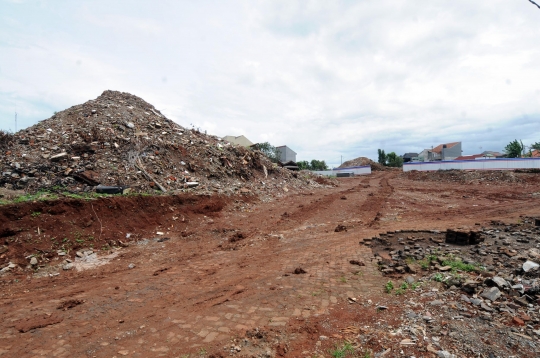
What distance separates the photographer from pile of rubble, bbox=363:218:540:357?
10.2 ft

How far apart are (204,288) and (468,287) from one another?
154 inches

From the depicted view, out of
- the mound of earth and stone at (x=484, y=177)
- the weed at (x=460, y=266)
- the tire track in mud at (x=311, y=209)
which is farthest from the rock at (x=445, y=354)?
the mound of earth and stone at (x=484, y=177)

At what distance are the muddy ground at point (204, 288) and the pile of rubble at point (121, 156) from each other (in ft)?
8.21

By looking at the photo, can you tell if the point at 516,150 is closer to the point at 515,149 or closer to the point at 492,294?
the point at 515,149

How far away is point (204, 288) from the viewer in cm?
485

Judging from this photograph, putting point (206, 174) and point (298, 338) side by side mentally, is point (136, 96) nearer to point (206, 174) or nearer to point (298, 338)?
point (206, 174)

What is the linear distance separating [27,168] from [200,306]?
33.4 ft

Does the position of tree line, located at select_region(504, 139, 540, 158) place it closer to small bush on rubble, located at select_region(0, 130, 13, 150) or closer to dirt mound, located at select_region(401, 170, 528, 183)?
dirt mound, located at select_region(401, 170, 528, 183)

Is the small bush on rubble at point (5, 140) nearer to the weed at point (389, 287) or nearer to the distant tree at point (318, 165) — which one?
the weed at point (389, 287)

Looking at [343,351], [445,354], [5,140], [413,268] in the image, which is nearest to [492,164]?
[413,268]

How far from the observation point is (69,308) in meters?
4.23

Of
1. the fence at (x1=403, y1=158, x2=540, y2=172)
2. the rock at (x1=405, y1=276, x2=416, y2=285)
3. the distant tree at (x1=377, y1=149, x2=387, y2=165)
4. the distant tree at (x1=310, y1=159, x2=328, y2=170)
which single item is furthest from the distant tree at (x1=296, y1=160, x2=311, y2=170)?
the rock at (x1=405, y1=276, x2=416, y2=285)

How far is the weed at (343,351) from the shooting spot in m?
2.98

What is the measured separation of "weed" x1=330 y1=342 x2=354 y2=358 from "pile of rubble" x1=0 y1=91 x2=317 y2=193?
29.3ft
